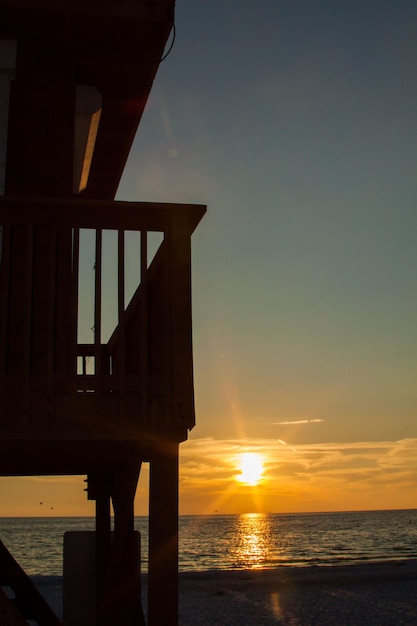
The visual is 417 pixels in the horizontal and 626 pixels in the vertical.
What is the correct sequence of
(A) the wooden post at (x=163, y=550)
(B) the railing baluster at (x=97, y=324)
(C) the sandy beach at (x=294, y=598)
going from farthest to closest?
(C) the sandy beach at (x=294, y=598) → (B) the railing baluster at (x=97, y=324) → (A) the wooden post at (x=163, y=550)

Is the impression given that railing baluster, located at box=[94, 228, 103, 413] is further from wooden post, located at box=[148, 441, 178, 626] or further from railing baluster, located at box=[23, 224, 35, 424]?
wooden post, located at box=[148, 441, 178, 626]

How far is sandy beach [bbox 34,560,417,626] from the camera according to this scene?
738 inches

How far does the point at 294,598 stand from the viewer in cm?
2309

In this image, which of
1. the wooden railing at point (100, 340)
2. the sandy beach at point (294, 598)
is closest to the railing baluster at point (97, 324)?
the wooden railing at point (100, 340)

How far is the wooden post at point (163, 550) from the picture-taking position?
4.39 metres

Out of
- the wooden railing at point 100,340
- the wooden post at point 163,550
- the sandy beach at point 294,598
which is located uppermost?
the wooden railing at point 100,340

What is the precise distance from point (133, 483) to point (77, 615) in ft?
6.07

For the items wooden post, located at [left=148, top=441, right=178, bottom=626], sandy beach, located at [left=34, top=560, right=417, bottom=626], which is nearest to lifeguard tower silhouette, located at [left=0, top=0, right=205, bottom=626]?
wooden post, located at [left=148, top=441, right=178, bottom=626]

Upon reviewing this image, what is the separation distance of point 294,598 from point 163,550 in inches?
809

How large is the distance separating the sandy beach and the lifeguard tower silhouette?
12.7 meters

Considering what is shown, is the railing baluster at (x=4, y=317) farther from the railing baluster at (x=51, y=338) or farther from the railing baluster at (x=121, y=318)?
the railing baluster at (x=121, y=318)

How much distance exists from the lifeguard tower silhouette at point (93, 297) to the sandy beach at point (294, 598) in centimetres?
1268

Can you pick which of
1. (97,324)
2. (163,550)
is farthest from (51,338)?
(163,550)

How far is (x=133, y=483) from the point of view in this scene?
6.03 m
